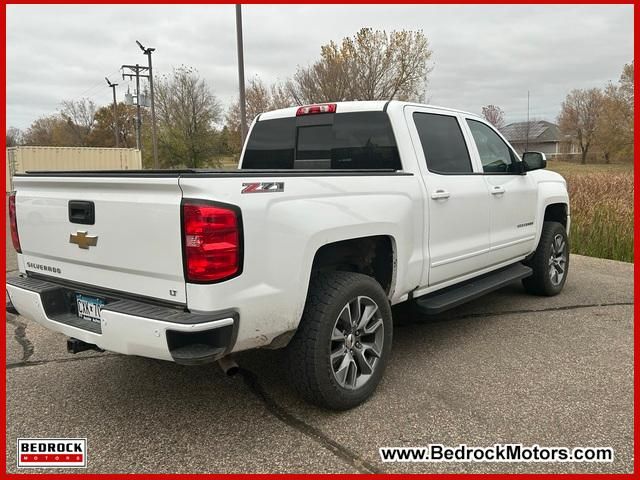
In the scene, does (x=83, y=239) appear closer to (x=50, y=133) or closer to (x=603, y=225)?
(x=603, y=225)

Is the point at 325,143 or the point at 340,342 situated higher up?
the point at 325,143

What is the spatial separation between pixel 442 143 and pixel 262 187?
6.84ft

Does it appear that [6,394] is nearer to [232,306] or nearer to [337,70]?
[232,306]

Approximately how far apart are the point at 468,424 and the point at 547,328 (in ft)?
6.94

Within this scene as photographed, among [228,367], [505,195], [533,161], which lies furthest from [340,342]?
[533,161]

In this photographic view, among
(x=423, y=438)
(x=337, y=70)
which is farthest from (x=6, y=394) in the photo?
(x=337, y=70)

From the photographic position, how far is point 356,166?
3.98 metres

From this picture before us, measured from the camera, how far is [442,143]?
4133 millimetres

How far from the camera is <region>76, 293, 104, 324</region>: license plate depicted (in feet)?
9.26

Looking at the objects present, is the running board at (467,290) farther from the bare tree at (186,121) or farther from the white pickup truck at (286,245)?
the bare tree at (186,121)

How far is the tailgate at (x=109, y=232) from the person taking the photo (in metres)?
2.48

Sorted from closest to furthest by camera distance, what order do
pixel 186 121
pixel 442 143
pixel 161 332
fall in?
1. pixel 161 332
2. pixel 442 143
3. pixel 186 121

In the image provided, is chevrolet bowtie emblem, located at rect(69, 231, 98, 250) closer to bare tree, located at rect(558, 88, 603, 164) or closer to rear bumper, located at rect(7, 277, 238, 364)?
rear bumper, located at rect(7, 277, 238, 364)

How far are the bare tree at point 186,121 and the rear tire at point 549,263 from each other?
108 ft
